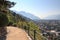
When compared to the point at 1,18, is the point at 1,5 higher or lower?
higher

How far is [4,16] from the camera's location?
42.0ft

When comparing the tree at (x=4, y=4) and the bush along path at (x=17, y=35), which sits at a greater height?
the tree at (x=4, y=4)

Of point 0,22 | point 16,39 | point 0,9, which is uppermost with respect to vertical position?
point 0,9

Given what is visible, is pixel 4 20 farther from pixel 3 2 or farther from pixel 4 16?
pixel 3 2

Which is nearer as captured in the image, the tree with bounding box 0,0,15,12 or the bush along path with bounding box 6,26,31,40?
the bush along path with bounding box 6,26,31,40

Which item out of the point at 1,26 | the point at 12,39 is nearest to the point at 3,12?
the point at 1,26

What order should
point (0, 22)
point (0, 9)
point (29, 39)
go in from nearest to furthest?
point (29, 39), point (0, 22), point (0, 9)

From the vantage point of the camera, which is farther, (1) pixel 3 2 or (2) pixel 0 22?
(1) pixel 3 2

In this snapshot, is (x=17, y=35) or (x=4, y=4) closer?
(x=17, y=35)

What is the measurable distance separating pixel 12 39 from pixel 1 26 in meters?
1.85

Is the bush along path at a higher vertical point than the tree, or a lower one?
lower

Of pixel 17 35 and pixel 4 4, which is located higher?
pixel 4 4

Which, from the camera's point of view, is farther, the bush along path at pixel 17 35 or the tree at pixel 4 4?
the tree at pixel 4 4

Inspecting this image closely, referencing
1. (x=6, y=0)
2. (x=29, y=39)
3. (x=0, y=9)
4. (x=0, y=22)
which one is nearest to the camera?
(x=29, y=39)
